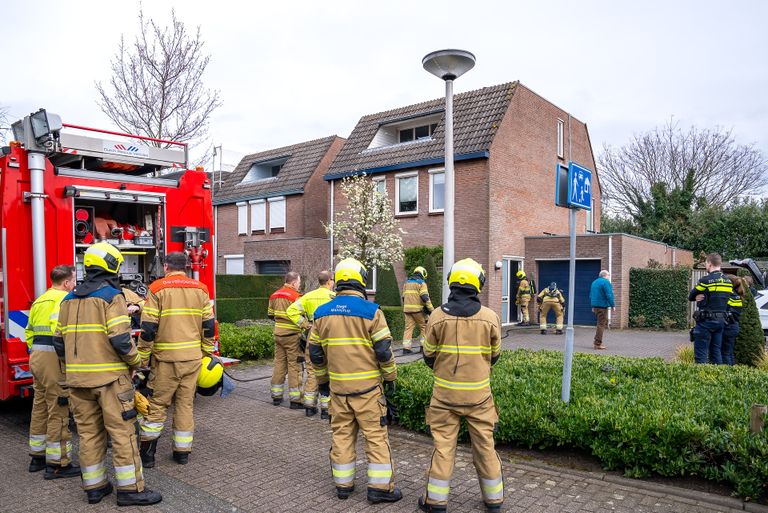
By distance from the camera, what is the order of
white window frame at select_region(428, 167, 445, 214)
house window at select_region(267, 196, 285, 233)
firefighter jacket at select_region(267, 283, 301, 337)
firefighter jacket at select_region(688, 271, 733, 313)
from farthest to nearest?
house window at select_region(267, 196, 285, 233) < white window frame at select_region(428, 167, 445, 214) < firefighter jacket at select_region(688, 271, 733, 313) < firefighter jacket at select_region(267, 283, 301, 337)

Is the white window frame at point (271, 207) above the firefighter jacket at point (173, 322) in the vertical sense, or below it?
above

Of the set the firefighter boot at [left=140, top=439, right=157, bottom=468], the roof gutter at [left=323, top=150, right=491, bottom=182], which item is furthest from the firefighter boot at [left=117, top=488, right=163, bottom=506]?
the roof gutter at [left=323, top=150, right=491, bottom=182]

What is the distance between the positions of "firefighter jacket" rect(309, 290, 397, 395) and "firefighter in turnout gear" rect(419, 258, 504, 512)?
0.43 m

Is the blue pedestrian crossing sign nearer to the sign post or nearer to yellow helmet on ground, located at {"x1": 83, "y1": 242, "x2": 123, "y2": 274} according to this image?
the sign post

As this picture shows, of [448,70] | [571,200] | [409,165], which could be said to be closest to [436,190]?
[409,165]

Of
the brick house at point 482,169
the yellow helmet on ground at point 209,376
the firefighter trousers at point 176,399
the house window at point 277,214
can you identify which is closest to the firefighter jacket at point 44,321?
the firefighter trousers at point 176,399

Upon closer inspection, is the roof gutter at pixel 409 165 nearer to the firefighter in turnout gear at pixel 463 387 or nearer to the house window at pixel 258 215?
the house window at pixel 258 215

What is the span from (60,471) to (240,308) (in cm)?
1293

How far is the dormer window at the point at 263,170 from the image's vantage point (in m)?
28.3

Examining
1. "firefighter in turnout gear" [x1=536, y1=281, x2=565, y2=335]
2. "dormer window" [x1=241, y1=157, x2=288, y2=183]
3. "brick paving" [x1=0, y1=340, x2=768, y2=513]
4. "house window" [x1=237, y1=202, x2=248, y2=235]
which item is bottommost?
"brick paving" [x1=0, y1=340, x2=768, y2=513]

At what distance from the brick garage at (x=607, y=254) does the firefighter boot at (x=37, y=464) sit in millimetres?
16106

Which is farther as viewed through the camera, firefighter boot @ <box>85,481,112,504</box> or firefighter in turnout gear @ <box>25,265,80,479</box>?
firefighter in turnout gear @ <box>25,265,80,479</box>

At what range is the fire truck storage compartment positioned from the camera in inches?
282

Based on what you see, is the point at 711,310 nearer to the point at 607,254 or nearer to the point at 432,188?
the point at 607,254
